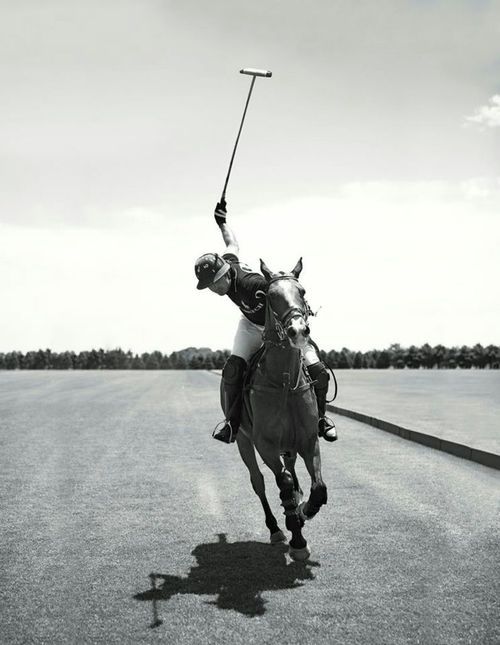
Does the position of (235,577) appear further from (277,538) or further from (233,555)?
(277,538)

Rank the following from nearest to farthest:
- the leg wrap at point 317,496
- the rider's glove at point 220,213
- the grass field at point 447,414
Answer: the leg wrap at point 317,496
the rider's glove at point 220,213
the grass field at point 447,414

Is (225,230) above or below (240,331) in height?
above

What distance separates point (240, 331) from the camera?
708cm

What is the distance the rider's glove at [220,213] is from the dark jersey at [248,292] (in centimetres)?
116

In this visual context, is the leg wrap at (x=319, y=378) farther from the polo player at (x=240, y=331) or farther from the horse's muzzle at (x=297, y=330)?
the horse's muzzle at (x=297, y=330)

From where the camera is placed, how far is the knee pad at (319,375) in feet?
21.4

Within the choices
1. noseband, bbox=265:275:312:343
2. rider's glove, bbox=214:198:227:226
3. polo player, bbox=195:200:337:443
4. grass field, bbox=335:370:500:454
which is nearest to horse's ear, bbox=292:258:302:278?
noseband, bbox=265:275:312:343

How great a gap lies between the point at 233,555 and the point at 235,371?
1653 mm

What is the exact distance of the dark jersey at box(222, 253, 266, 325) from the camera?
21.1 ft

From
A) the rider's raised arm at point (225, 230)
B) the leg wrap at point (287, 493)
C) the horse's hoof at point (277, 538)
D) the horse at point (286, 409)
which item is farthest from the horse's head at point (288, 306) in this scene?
the horse's hoof at point (277, 538)

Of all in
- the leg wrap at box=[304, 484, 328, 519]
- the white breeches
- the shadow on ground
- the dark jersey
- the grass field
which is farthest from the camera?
the grass field

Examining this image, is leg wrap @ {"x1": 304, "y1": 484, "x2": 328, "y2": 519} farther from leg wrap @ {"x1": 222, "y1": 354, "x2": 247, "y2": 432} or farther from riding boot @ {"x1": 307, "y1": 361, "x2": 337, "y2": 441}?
leg wrap @ {"x1": 222, "y1": 354, "x2": 247, "y2": 432}

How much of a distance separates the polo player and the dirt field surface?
110cm

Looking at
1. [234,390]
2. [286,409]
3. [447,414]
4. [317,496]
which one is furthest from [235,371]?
[447,414]
